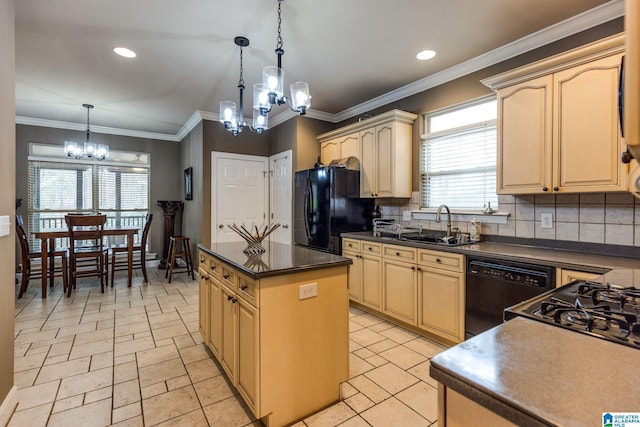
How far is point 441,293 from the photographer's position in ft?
8.75

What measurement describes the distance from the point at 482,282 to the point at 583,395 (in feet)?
6.43

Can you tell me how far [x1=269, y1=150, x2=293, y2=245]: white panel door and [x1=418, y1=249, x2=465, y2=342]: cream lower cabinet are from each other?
2.49 m

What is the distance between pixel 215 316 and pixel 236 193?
3074mm

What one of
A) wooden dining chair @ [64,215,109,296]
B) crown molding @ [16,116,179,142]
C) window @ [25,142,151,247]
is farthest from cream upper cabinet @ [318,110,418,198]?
window @ [25,142,151,247]

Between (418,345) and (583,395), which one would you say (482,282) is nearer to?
(418,345)

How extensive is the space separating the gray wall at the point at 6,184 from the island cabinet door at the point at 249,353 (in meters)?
1.35

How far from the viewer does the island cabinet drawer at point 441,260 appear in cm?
253

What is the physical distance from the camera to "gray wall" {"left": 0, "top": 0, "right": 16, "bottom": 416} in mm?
1744

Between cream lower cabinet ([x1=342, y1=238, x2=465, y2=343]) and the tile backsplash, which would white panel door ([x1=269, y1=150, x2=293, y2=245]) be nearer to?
cream lower cabinet ([x1=342, y1=238, x2=465, y2=343])

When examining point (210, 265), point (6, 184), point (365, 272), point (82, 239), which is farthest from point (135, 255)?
point (365, 272)

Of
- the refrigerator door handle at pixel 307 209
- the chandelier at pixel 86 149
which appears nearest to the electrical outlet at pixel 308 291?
the refrigerator door handle at pixel 307 209

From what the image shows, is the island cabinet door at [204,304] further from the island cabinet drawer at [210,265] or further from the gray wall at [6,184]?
the gray wall at [6,184]

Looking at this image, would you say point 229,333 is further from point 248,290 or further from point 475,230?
point 475,230

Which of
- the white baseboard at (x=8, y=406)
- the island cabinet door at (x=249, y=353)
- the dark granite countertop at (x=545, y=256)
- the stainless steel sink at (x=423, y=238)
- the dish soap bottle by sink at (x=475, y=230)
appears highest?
the dish soap bottle by sink at (x=475, y=230)
